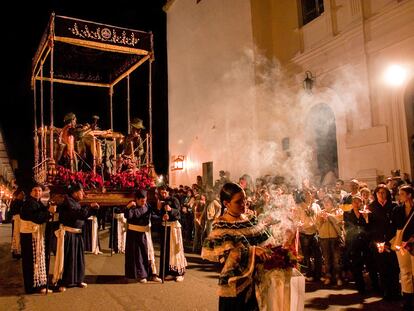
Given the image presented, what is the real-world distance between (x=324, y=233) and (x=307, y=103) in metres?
7.74

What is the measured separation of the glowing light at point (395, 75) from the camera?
1084 cm

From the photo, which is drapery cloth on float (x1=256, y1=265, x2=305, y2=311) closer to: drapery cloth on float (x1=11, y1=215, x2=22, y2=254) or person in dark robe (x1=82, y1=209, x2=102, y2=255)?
person in dark robe (x1=82, y1=209, x2=102, y2=255)

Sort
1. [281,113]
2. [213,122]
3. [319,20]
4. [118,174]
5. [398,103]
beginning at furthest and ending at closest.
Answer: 1. [213,122]
2. [281,113]
3. [319,20]
4. [398,103]
5. [118,174]

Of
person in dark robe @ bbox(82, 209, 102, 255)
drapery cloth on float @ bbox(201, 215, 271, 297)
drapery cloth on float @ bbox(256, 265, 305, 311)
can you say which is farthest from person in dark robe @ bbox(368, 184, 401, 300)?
person in dark robe @ bbox(82, 209, 102, 255)

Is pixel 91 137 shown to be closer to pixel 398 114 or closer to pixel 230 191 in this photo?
pixel 230 191

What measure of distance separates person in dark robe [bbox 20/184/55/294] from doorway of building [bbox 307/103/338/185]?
30.4ft

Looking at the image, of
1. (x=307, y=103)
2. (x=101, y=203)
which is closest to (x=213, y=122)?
(x=307, y=103)

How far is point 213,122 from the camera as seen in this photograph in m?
18.5

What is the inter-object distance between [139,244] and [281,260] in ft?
16.3

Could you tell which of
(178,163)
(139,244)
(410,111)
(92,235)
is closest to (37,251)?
(139,244)

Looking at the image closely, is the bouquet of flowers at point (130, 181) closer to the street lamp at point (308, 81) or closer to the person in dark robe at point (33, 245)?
the person in dark robe at point (33, 245)

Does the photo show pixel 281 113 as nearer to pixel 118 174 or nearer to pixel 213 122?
pixel 213 122

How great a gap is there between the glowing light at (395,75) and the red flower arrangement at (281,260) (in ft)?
30.1

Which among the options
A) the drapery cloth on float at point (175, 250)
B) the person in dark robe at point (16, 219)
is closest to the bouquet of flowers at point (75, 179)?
the drapery cloth on float at point (175, 250)
